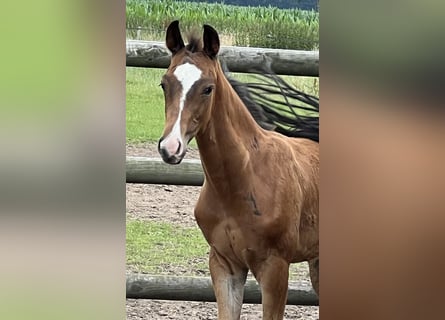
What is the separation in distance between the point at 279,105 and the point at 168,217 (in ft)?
1.63

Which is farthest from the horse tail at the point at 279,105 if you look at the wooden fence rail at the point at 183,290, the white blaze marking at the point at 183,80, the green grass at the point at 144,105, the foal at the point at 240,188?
the wooden fence rail at the point at 183,290

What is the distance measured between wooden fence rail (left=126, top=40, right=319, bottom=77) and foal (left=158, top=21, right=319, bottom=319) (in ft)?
0.15

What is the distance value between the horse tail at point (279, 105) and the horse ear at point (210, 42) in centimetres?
9

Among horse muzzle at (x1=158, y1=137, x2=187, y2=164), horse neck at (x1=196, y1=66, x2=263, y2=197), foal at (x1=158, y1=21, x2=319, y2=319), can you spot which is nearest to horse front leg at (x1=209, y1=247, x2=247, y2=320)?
foal at (x1=158, y1=21, x2=319, y2=319)

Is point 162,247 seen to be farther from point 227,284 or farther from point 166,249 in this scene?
point 227,284

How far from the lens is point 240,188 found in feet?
7.30
